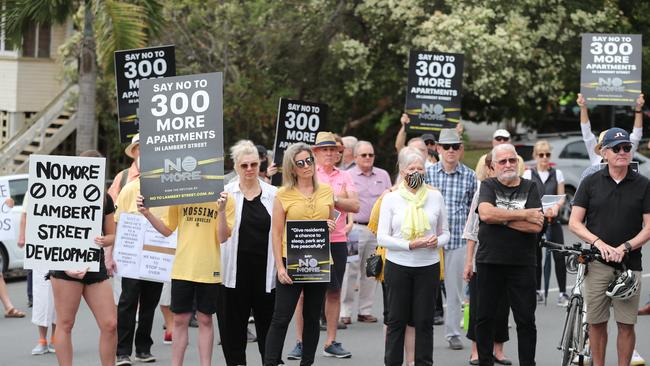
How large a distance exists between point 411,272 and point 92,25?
1447 cm

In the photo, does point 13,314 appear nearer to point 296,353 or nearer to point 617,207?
point 296,353

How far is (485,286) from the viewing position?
9.53 m

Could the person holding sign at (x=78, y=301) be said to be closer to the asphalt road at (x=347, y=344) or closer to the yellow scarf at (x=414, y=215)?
the asphalt road at (x=347, y=344)

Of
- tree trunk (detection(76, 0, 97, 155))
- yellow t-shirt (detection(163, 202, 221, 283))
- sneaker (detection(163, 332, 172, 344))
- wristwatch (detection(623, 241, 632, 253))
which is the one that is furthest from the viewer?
tree trunk (detection(76, 0, 97, 155))

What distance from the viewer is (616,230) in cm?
903

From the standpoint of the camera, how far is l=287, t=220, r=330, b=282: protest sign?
9.45 meters

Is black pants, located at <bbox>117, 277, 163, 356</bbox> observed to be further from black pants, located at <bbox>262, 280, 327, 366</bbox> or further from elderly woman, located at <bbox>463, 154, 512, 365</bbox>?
elderly woman, located at <bbox>463, 154, 512, 365</bbox>

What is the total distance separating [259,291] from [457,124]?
18.4ft

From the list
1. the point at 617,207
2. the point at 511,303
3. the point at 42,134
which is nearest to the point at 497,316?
the point at 511,303

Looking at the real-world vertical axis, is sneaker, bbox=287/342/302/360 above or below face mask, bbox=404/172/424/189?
below

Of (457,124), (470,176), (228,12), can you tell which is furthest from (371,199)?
(228,12)

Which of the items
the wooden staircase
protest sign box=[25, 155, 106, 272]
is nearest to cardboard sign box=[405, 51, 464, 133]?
protest sign box=[25, 155, 106, 272]

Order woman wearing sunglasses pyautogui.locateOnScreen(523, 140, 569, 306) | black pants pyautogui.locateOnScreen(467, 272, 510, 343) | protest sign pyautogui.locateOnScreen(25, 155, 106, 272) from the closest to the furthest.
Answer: protest sign pyautogui.locateOnScreen(25, 155, 106, 272) → black pants pyautogui.locateOnScreen(467, 272, 510, 343) → woman wearing sunglasses pyautogui.locateOnScreen(523, 140, 569, 306)

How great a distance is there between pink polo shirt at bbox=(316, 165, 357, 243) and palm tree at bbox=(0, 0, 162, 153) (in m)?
10.4
